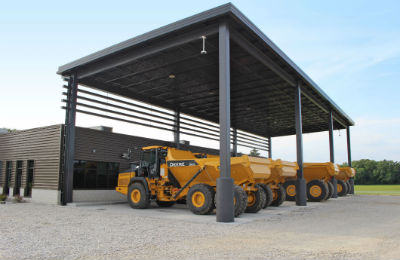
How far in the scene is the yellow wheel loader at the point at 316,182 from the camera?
58.6 ft

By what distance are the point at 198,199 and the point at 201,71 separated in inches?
280

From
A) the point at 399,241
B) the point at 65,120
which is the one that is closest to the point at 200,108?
the point at 65,120

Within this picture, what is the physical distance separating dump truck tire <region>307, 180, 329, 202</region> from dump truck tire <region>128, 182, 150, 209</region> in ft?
30.8

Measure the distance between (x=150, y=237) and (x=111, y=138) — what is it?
11.1 m

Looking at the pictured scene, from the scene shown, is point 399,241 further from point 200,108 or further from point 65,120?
point 200,108

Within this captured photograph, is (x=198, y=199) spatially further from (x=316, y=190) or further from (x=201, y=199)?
(x=316, y=190)

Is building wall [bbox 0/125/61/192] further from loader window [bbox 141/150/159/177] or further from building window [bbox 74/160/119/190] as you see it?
loader window [bbox 141/150/159/177]

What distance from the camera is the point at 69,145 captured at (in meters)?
15.4

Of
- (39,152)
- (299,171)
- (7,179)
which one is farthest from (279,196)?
(7,179)

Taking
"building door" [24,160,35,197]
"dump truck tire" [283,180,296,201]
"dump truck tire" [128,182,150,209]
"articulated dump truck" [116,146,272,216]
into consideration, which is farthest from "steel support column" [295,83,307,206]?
"building door" [24,160,35,197]

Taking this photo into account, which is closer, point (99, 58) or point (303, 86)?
point (99, 58)

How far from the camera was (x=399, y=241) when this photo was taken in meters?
6.95

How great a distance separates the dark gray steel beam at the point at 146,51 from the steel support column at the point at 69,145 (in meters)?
1.00

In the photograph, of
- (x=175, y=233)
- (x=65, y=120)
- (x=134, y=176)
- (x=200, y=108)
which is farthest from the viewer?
(x=200, y=108)
